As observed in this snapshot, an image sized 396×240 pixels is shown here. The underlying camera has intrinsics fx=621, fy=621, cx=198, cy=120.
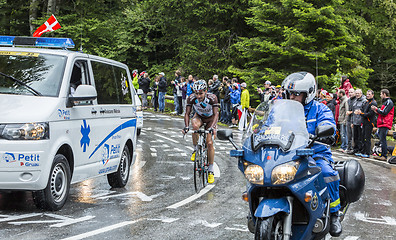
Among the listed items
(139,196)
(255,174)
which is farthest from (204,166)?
(255,174)

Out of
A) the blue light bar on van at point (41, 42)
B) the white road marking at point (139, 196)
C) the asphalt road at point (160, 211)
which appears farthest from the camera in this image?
the white road marking at point (139, 196)

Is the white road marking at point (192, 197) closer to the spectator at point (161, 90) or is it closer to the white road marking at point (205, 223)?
the white road marking at point (205, 223)

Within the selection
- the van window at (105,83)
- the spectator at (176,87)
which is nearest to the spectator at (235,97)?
the spectator at (176,87)

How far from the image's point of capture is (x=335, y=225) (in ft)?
20.7

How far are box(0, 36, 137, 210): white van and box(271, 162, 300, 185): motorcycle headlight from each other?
151 inches

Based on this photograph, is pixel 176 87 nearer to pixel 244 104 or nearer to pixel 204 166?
pixel 244 104

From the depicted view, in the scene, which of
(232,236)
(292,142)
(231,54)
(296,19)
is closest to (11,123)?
(232,236)

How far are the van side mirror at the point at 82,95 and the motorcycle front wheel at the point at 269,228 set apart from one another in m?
4.11

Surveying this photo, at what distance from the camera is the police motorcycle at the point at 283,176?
216 inches

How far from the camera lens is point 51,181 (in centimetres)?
848

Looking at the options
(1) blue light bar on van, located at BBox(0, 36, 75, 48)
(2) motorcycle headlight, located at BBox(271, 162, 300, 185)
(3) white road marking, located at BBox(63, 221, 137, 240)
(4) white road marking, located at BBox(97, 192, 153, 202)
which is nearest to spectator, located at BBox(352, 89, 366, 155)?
(4) white road marking, located at BBox(97, 192, 153, 202)

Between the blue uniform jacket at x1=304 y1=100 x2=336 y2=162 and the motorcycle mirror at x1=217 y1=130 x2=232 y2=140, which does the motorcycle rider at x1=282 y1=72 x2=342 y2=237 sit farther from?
the motorcycle mirror at x1=217 y1=130 x2=232 y2=140

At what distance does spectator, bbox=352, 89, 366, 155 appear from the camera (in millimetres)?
18172

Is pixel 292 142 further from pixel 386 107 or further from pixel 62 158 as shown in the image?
pixel 386 107
